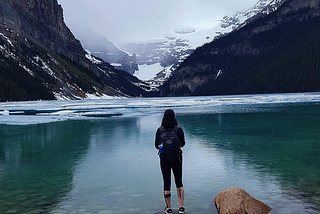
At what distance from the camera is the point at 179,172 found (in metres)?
8.88

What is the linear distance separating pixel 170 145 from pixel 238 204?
2582 millimetres

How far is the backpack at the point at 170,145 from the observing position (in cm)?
853

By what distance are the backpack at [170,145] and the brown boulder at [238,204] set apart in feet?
6.42

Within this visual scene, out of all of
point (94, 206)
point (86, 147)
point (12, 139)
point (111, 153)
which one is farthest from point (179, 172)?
point (12, 139)

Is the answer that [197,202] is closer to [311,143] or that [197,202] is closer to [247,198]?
[247,198]

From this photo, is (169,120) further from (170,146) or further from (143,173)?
(143,173)

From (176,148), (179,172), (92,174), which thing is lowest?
(92,174)

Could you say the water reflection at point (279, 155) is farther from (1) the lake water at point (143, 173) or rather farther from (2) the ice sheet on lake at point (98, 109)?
(2) the ice sheet on lake at point (98, 109)

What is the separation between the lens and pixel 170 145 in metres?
8.52

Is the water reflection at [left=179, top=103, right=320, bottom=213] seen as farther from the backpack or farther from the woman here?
the backpack

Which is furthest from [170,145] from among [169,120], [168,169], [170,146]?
[168,169]

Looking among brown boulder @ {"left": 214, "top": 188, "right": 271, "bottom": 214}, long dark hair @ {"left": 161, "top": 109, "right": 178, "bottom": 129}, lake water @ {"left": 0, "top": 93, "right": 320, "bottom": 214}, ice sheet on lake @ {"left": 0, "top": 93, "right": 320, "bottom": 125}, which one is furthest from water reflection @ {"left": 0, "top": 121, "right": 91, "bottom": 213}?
ice sheet on lake @ {"left": 0, "top": 93, "right": 320, "bottom": 125}

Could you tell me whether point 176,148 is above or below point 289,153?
above

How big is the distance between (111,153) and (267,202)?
11.1 metres
